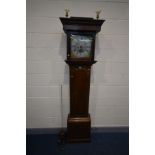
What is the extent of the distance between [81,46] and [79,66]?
272 mm

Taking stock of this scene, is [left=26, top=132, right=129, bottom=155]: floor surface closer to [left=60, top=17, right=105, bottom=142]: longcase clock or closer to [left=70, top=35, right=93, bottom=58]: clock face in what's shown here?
[left=60, top=17, right=105, bottom=142]: longcase clock

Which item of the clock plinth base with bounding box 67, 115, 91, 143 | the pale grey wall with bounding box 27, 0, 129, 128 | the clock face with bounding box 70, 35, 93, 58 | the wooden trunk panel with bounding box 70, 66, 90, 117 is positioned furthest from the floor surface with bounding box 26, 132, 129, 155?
the clock face with bounding box 70, 35, 93, 58

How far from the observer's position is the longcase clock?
7.57 ft

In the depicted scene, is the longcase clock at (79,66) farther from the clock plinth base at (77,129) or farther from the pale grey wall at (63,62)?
the pale grey wall at (63,62)

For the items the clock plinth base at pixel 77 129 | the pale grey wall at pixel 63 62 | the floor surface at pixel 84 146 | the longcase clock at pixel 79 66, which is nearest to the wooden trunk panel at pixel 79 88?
the longcase clock at pixel 79 66

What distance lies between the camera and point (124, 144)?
2.47 metres

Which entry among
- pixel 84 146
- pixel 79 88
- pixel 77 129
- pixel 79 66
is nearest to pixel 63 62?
pixel 79 66

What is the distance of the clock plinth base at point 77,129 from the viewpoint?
247 cm

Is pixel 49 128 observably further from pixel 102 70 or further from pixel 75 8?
pixel 75 8

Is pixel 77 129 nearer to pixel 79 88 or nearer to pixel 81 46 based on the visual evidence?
pixel 79 88
